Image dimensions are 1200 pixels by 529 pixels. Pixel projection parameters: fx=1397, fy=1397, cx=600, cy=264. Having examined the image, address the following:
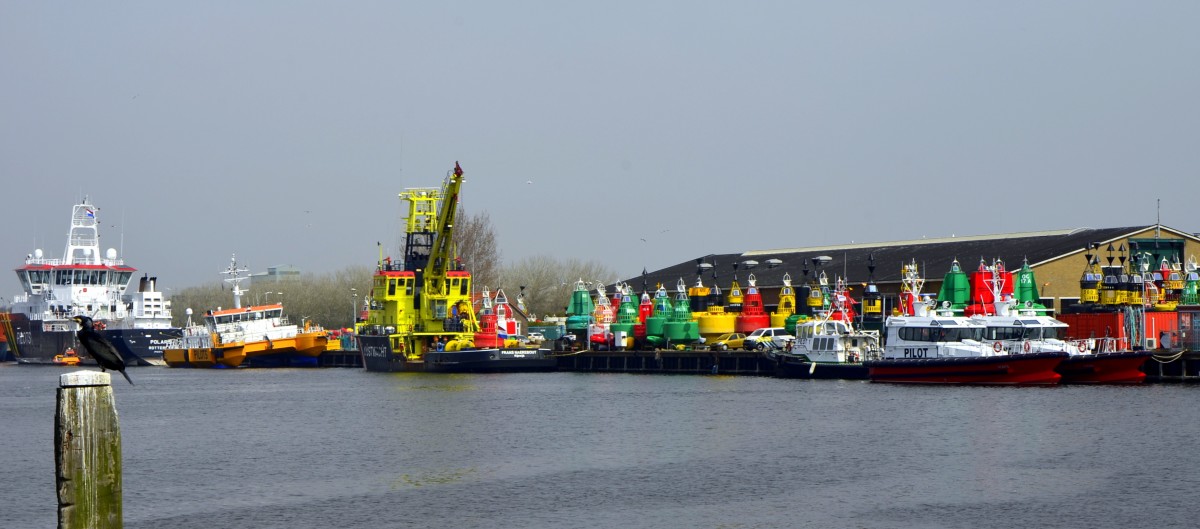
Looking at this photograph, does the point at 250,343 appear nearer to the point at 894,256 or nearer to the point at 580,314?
the point at 580,314

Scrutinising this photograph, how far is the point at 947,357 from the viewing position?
6175 centimetres

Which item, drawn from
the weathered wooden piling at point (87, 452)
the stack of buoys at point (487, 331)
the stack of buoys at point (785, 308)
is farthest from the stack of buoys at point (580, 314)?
the weathered wooden piling at point (87, 452)

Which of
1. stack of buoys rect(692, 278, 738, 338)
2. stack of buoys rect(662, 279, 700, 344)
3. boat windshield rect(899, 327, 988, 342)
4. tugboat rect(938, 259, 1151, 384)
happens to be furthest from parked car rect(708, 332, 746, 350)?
boat windshield rect(899, 327, 988, 342)

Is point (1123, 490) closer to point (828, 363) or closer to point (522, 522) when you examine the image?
point (522, 522)

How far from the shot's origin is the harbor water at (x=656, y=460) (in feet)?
94.1

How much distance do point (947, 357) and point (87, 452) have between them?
52709 mm

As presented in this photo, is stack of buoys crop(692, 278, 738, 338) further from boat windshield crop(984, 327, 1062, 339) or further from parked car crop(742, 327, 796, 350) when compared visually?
boat windshield crop(984, 327, 1062, 339)

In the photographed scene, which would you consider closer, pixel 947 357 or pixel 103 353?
pixel 103 353

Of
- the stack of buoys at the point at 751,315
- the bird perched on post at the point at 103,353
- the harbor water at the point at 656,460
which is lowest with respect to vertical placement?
the harbor water at the point at 656,460

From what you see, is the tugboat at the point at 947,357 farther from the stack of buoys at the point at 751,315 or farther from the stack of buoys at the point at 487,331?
the stack of buoys at the point at 487,331

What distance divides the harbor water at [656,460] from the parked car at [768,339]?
16371 mm

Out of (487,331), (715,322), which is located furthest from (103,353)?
(715,322)

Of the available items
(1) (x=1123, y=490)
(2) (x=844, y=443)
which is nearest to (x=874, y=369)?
(2) (x=844, y=443)

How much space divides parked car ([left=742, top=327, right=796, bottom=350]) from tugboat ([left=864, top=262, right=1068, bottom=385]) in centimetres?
1292
